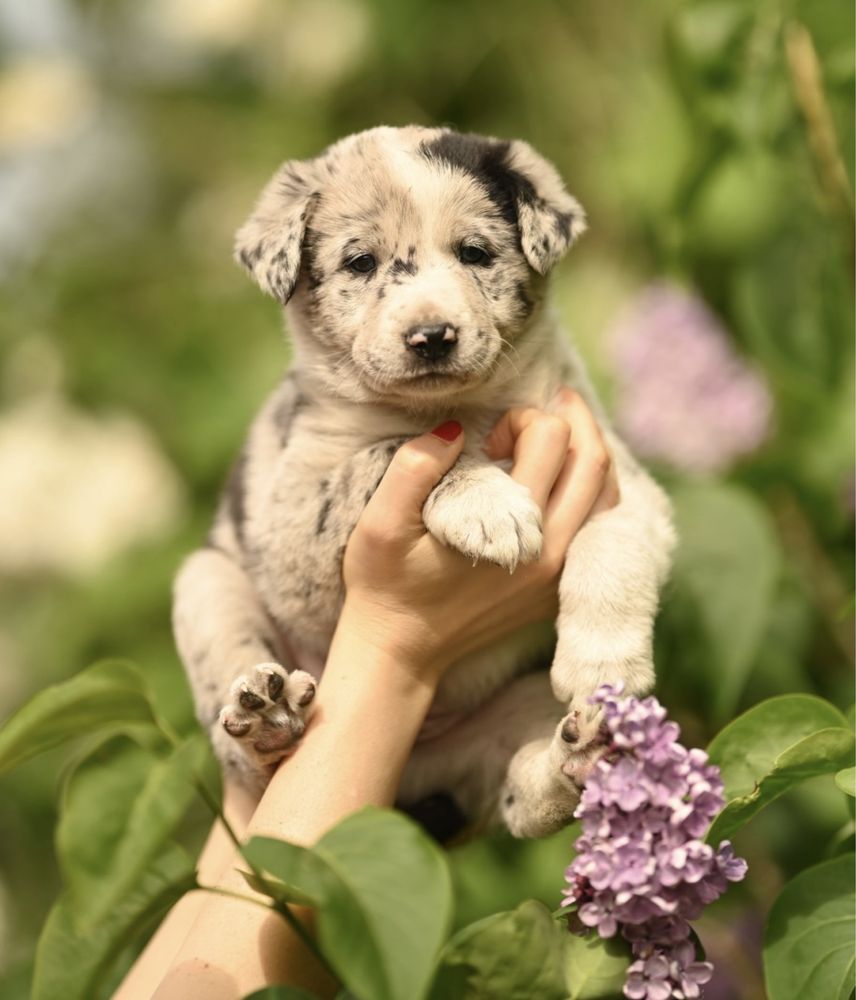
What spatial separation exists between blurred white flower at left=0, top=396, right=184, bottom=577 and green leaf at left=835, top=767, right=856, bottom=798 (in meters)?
3.34

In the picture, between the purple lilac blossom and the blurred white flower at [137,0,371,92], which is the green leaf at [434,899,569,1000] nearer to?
the purple lilac blossom

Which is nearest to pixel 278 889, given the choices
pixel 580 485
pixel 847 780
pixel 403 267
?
pixel 847 780

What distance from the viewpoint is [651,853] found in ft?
5.69

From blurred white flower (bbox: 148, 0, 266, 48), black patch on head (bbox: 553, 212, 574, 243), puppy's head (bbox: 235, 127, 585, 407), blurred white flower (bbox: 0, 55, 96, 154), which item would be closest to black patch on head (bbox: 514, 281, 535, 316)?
puppy's head (bbox: 235, 127, 585, 407)

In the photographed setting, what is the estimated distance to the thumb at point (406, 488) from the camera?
233cm

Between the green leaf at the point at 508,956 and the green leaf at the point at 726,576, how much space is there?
1.23m

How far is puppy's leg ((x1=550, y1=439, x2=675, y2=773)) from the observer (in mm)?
2129

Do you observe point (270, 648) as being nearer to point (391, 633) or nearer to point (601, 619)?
point (391, 633)

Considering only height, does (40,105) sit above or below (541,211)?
above

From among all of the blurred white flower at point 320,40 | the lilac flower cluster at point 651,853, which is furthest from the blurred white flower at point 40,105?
the lilac flower cluster at point 651,853

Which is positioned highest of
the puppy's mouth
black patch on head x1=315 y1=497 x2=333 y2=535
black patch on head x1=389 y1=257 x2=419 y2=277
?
black patch on head x1=389 y1=257 x2=419 y2=277

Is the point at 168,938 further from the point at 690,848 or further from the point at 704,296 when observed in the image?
the point at 704,296

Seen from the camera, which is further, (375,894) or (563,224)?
(563,224)

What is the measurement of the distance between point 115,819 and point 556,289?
5.44 ft
